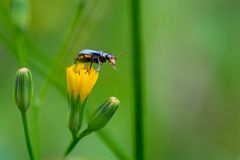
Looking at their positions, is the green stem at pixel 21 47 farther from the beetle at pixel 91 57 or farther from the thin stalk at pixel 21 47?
the beetle at pixel 91 57

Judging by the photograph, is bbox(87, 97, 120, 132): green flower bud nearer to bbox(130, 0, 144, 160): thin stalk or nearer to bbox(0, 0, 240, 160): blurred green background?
bbox(130, 0, 144, 160): thin stalk

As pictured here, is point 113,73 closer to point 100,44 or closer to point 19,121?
point 100,44

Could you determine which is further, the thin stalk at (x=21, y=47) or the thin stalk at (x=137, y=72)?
the thin stalk at (x=21, y=47)

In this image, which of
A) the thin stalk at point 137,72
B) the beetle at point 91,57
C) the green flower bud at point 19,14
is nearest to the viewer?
the thin stalk at point 137,72

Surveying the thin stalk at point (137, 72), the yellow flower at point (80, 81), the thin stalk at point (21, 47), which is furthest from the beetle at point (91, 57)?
the thin stalk at point (137, 72)

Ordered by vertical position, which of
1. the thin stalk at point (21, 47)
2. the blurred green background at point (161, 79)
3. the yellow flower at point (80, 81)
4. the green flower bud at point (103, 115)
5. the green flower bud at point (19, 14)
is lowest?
the blurred green background at point (161, 79)

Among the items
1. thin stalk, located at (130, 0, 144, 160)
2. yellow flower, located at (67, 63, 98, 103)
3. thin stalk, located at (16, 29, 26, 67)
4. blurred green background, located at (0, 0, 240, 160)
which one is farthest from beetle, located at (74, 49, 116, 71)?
blurred green background, located at (0, 0, 240, 160)

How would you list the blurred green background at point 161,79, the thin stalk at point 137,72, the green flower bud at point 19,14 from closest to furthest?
the thin stalk at point 137,72, the green flower bud at point 19,14, the blurred green background at point 161,79

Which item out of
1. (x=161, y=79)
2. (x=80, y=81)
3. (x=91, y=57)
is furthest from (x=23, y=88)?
(x=161, y=79)
